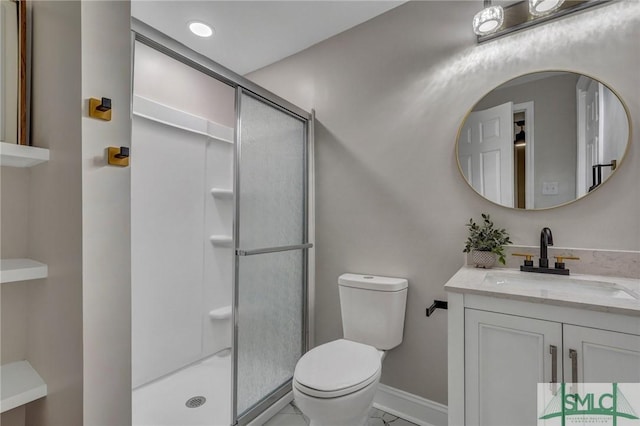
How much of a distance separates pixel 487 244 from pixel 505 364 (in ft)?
2.00

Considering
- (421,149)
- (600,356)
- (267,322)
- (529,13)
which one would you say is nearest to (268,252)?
(267,322)

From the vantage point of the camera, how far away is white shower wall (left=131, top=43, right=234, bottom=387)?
212 centimetres

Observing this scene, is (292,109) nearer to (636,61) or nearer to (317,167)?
(317,167)

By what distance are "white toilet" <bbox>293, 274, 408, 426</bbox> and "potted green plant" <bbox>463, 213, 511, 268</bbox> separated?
439mm

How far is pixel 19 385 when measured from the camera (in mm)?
767

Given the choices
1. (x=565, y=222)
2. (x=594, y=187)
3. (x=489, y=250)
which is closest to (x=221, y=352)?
(x=489, y=250)

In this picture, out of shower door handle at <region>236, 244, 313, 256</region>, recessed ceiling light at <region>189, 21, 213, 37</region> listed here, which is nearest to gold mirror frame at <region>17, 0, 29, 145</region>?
shower door handle at <region>236, 244, 313, 256</region>

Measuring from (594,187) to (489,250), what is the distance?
517mm

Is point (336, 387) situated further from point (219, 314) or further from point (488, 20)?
point (488, 20)

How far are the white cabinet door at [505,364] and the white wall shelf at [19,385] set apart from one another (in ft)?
4.33

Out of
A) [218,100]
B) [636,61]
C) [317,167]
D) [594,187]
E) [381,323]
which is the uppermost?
[218,100]

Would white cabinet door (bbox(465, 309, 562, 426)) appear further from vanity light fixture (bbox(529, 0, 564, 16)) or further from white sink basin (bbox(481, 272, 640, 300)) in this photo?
vanity light fixture (bbox(529, 0, 564, 16))

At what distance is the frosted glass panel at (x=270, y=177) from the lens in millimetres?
1743

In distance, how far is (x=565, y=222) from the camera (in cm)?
145
